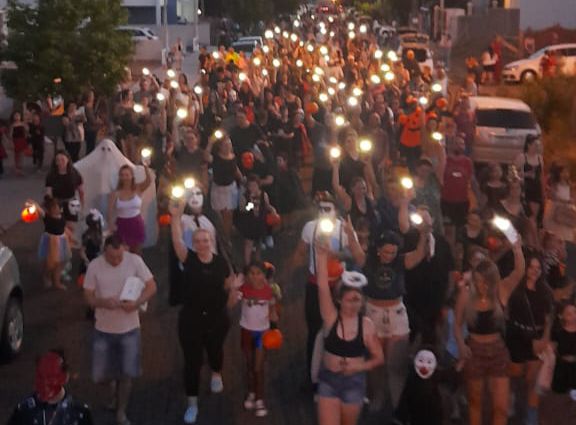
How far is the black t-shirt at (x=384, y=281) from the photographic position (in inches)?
332

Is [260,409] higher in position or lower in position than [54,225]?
lower

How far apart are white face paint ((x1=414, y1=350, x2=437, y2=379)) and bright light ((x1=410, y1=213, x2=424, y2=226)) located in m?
1.93

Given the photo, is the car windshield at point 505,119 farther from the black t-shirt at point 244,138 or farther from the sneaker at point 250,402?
the sneaker at point 250,402

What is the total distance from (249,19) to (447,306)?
55998 millimetres

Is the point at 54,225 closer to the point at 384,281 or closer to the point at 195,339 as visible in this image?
the point at 195,339

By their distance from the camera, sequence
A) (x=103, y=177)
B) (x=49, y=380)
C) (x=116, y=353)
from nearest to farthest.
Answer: (x=49, y=380) → (x=116, y=353) → (x=103, y=177)

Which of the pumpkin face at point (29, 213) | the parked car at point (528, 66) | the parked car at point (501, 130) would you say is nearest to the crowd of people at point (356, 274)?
the pumpkin face at point (29, 213)

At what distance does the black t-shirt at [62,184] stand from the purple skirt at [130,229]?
5.22 feet

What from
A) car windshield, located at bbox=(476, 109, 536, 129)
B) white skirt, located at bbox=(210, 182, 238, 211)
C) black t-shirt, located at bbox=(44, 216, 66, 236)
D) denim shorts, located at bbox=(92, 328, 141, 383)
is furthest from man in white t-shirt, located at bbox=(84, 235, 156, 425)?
car windshield, located at bbox=(476, 109, 536, 129)

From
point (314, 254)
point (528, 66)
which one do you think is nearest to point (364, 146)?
point (314, 254)

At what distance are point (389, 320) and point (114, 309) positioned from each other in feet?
6.93

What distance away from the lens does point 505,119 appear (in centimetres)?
2027

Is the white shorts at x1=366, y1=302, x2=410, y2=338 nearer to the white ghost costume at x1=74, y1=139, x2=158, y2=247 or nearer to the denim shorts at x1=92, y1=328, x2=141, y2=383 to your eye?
the denim shorts at x1=92, y1=328, x2=141, y2=383

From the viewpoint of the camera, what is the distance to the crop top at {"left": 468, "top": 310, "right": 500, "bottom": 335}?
25.4 feet
